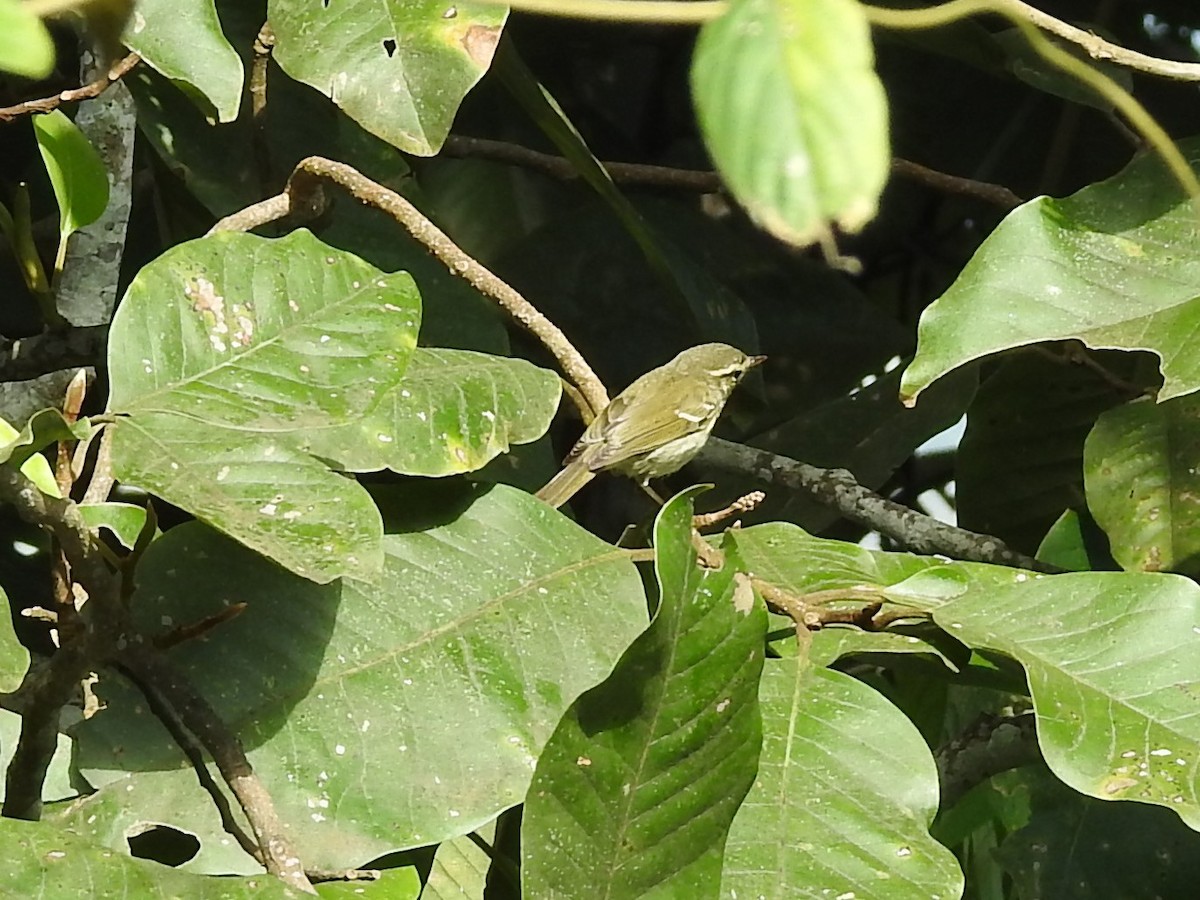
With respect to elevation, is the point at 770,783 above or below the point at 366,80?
below

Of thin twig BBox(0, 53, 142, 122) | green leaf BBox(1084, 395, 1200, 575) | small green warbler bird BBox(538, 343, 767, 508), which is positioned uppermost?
thin twig BBox(0, 53, 142, 122)

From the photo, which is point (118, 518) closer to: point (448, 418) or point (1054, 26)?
point (448, 418)

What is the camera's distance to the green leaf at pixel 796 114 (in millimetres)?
304

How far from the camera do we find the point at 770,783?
0.93m

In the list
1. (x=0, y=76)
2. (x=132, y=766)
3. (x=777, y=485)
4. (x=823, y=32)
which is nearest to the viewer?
(x=823, y=32)

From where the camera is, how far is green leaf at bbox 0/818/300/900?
0.74 metres

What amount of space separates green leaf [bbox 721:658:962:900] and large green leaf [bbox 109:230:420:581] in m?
0.32

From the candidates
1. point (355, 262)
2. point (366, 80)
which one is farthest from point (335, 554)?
point (366, 80)

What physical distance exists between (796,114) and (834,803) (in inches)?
27.3

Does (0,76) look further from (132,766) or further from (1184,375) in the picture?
(1184,375)

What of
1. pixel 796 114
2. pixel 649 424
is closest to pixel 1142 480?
pixel 649 424

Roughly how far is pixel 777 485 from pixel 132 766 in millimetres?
861

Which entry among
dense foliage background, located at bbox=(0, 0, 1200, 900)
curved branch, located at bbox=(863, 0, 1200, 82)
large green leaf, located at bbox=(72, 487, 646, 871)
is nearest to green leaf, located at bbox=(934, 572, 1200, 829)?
dense foliage background, located at bbox=(0, 0, 1200, 900)

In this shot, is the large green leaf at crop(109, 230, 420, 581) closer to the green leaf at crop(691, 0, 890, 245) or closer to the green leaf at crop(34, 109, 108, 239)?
the green leaf at crop(34, 109, 108, 239)
